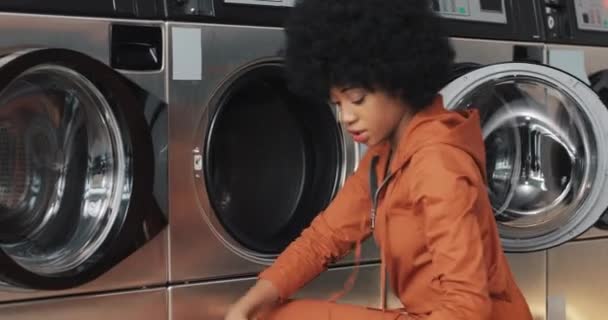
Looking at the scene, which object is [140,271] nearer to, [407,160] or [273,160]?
[273,160]

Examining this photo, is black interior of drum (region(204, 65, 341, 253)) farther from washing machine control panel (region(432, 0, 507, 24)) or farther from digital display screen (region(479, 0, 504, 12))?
digital display screen (region(479, 0, 504, 12))

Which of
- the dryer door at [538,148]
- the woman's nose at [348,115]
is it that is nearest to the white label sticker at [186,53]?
the woman's nose at [348,115]

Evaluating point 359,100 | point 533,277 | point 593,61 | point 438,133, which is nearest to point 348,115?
point 359,100

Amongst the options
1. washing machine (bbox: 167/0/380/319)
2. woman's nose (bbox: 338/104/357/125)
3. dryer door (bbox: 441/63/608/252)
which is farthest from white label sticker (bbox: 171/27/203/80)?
dryer door (bbox: 441/63/608/252)

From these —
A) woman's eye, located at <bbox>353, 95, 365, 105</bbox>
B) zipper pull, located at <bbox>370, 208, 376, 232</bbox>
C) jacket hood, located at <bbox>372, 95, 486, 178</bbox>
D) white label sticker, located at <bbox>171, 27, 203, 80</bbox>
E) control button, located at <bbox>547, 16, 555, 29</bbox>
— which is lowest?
zipper pull, located at <bbox>370, 208, 376, 232</bbox>

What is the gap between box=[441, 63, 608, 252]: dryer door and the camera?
1.68m

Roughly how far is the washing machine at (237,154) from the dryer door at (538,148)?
0.30 metres

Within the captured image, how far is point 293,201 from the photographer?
1750 mm

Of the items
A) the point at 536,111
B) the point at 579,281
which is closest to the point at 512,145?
the point at 536,111

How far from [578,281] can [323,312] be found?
1.01 metres

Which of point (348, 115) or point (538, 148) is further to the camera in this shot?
point (538, 148)

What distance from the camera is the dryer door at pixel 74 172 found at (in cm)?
134

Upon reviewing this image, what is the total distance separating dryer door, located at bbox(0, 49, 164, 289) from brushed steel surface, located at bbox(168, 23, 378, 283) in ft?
0.20

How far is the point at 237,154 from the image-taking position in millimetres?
1676
